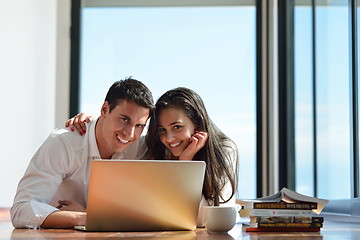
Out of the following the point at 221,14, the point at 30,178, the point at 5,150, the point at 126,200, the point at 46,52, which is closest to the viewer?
the point at 126,200

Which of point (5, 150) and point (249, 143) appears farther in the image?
point (249, 143)

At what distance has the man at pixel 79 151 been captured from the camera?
7.96ft

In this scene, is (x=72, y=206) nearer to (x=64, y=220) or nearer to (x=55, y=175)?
(x=55, y=175)

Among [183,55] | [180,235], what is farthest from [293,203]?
[183,55]

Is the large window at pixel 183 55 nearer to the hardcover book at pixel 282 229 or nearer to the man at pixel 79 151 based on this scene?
the man at pixel 79 151

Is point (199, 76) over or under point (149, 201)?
over

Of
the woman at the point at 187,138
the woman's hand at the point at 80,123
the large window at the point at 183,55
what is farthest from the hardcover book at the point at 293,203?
the large window at the point at 183,55

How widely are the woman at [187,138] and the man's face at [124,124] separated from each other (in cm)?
16

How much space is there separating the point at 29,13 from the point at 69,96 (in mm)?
917

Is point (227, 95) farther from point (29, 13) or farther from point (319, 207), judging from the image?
point (319, 207)

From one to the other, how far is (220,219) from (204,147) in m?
0.81

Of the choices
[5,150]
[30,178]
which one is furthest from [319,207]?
[5,150]

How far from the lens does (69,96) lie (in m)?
4.93

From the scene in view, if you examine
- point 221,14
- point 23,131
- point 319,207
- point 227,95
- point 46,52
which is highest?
point 221,14
